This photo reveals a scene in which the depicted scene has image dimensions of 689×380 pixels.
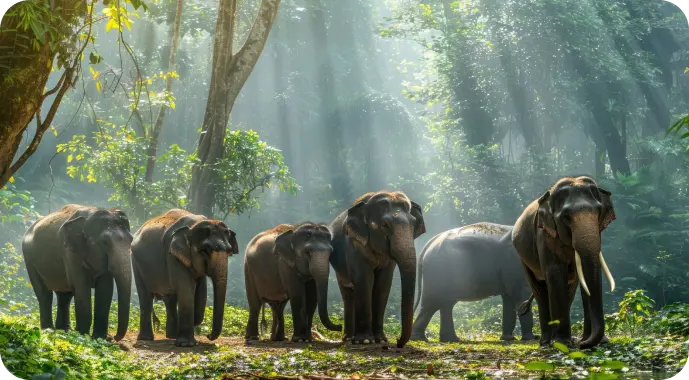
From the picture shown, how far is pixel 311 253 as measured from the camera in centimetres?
1084

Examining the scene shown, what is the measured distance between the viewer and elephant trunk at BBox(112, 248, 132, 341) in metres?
10.0

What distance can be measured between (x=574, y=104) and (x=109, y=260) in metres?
21.9

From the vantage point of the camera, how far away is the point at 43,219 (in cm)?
1205

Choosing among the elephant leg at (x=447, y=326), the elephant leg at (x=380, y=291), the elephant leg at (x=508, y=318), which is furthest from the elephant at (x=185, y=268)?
the elephant leg at (x=508, y=318)

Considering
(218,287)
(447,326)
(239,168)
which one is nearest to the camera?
(218,287)

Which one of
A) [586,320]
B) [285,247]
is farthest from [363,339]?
[586,320]

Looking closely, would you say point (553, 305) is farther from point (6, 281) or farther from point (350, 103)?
point (350, 103)

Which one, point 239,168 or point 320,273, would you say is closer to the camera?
point 320,273

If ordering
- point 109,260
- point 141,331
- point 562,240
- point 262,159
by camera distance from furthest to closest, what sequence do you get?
point 262,159, point 141,331, point 109,260, point 562,240

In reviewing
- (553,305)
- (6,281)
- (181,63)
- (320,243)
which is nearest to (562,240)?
(553,305)

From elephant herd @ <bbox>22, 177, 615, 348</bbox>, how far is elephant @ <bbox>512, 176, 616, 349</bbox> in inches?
0.4

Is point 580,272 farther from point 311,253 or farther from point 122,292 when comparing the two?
point 122,292

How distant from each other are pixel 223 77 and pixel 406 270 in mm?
7440

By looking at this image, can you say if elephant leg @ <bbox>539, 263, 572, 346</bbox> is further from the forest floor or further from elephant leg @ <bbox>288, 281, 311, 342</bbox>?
elephant leg @ <bbox>288, 281, 311, 342</bbox>
